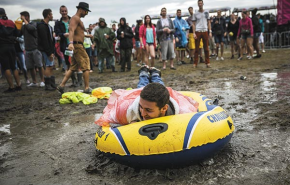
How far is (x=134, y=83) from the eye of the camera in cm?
748

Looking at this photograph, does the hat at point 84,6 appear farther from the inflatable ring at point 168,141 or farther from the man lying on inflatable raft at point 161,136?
the inflatable ring at point 168,141

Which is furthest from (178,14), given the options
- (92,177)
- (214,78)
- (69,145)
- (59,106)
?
(92,177)

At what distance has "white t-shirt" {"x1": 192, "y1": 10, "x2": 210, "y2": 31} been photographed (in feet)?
28.6

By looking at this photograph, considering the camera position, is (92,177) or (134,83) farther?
(134,83)

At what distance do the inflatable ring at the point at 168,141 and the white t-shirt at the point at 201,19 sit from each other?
22.4ft

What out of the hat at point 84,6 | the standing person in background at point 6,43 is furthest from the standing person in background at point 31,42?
the hat at point 84,6

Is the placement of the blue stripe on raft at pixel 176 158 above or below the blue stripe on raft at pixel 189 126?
below

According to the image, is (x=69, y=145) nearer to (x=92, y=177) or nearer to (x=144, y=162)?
(x=92, y=177)

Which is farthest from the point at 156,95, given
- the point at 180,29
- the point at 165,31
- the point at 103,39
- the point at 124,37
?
the point at 180,29

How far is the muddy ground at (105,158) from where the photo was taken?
2.26 meters

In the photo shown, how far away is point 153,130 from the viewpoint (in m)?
2.35

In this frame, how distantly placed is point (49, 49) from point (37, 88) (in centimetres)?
154

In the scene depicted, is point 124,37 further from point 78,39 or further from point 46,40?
point 78,39

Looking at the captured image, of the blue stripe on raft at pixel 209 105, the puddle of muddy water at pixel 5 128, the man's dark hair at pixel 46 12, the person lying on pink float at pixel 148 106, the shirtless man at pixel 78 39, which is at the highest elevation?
the man's dark hair at pixel 46 12
